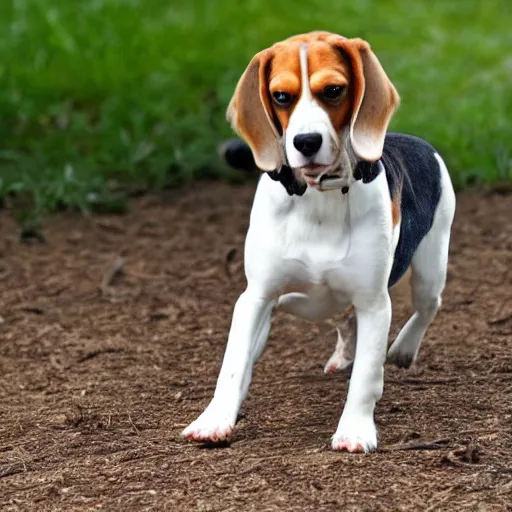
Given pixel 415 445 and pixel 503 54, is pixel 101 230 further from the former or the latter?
pixel 503 54

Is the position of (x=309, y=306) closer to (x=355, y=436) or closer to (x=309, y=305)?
(x=309, y=305)

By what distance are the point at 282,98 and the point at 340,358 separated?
1.61 meters

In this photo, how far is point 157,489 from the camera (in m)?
4.15

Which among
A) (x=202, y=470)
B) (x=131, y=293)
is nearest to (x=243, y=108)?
(x=202, y=470)

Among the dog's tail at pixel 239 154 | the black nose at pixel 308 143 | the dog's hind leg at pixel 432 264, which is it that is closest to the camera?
the black nose at pixel 308 143

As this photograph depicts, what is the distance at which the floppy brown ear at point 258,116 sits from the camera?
4.22 meters

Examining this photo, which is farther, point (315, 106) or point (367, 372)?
point (367, 372)

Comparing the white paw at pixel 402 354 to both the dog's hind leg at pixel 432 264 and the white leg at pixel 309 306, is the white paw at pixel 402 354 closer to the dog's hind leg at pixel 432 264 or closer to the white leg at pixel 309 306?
the dog's hind leg at pixel 432 264

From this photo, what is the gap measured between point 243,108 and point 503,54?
7544 mm

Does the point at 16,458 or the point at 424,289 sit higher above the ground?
the point at 424,289

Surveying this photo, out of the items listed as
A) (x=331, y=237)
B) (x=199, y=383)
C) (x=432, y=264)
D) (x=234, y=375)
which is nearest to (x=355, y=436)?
(x=234, y=375)

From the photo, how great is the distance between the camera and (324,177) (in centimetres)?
425

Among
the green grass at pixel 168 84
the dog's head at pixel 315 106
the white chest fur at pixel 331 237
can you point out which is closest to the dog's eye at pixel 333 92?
the dog's head at pixel 315 106

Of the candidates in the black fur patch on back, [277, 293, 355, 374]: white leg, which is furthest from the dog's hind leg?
[277, 293, 355, 374]: white leg
